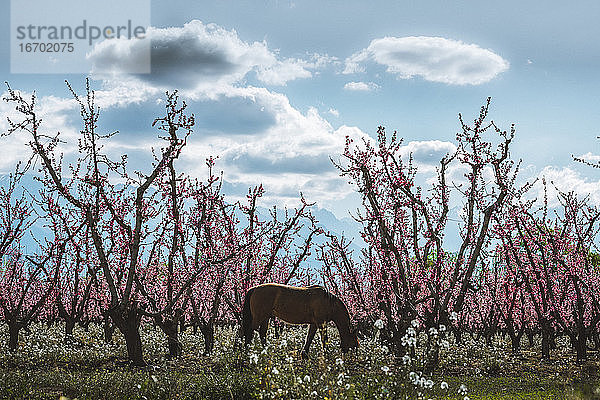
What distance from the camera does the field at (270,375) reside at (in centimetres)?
898

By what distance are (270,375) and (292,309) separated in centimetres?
581

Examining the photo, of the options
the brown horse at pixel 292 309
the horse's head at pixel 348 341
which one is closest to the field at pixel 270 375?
the horse's head at pixel 348 341

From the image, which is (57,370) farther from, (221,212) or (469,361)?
(469,361)

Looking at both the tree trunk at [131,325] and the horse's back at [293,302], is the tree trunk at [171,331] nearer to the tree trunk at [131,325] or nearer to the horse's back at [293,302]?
the tree trunk at [131,325]

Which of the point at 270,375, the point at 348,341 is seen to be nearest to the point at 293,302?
the point at 348,341

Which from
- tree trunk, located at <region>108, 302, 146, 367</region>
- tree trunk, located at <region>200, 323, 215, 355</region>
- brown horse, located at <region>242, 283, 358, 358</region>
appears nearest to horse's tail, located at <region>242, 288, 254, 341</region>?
brown horse, located at <region>242, 283, 358, 358</region>

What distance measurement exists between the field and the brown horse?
110 cm

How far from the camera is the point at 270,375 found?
944 centimetres

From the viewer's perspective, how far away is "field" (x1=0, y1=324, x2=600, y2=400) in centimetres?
898

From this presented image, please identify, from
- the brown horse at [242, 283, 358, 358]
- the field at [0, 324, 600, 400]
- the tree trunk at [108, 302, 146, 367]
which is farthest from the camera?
the brown horse at [242, 283, 358, 358]

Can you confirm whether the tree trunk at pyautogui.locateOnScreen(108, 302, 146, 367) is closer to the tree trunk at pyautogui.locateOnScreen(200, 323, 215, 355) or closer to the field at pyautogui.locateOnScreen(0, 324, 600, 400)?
the field at pyautogui.locateOnScreen(0, 324, 600, 400)

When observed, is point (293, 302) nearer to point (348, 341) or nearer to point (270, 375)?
point (348, 341)

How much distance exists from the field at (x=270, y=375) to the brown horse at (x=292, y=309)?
110cm

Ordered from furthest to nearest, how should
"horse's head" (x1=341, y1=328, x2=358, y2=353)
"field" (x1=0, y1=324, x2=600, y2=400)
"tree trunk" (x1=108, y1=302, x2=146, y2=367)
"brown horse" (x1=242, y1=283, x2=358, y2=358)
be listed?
"horse's head" (x1=341, y1=328, x2=358, y2=353) < "brown horse" (x1=242, y1=283, x2=358, y2=358) < "tree trunk" (x1=108, y1=302, x2=146, y2=367) < "field" (x1=0, y1=324, x2=600, y2=400)
